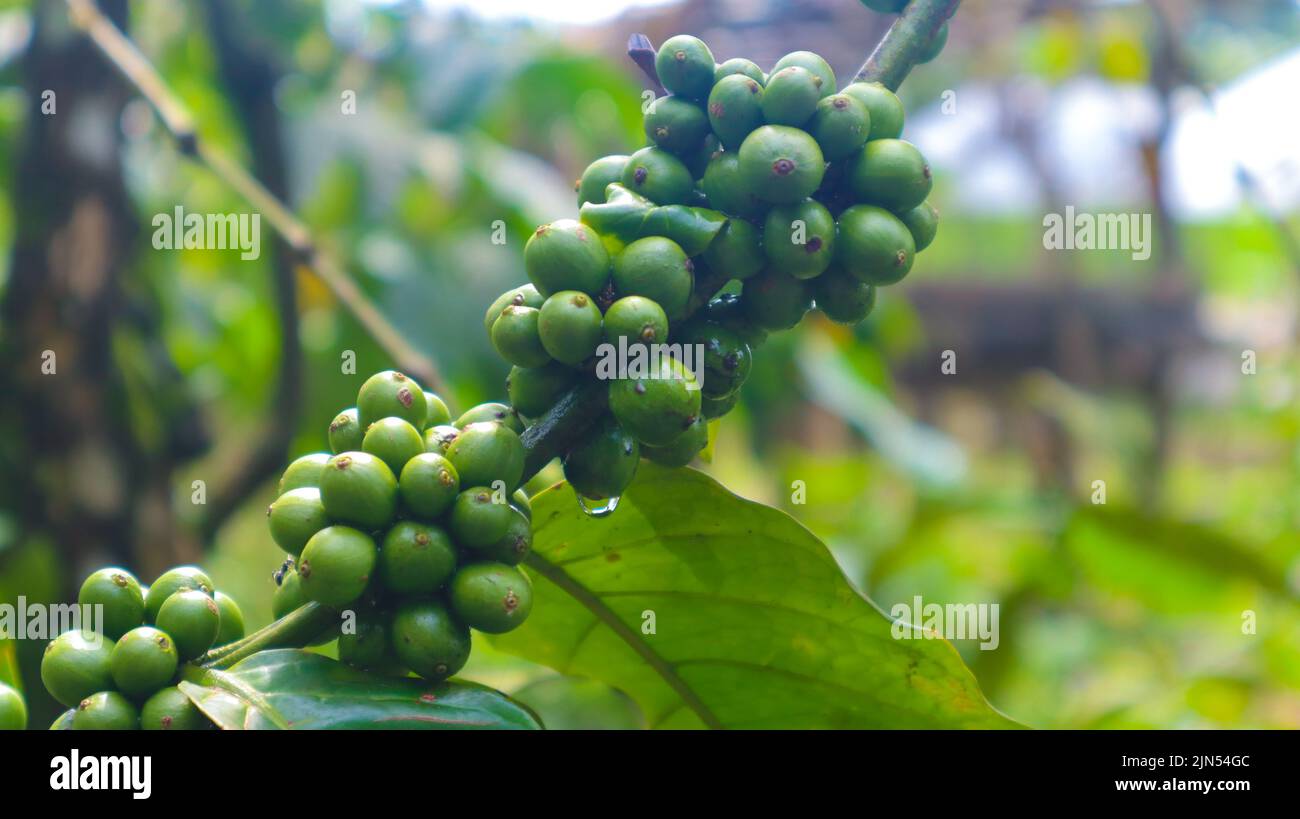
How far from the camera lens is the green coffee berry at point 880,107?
70 centimetres

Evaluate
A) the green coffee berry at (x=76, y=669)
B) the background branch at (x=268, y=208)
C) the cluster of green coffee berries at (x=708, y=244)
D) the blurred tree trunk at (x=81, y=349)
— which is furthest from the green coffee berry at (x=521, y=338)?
the blurred tree trunk at (x=81, y=349)

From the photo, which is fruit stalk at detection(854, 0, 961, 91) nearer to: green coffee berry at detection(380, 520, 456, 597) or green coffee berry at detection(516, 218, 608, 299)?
green coffee berry at detection(516, 218, 608, 299)

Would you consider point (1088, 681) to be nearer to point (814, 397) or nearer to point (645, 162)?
point (814, 397)

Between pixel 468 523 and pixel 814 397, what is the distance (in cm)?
271

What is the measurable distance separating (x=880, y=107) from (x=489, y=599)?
40cm

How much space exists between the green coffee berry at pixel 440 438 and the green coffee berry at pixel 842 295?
0.85 feet

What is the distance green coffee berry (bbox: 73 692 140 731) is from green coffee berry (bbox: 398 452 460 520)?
0.68 feet

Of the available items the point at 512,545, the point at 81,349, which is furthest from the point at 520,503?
the point at 81,349

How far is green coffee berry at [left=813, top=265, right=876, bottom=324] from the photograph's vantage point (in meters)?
0.71

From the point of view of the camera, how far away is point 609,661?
96 centimetres

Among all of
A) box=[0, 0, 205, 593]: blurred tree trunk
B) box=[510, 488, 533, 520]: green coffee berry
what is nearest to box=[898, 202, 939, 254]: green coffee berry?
box=[510, 488, 533, 520]: green coffee berry

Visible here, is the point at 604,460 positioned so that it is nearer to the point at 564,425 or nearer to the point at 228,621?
the point at 564,425

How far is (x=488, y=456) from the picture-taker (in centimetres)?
67
